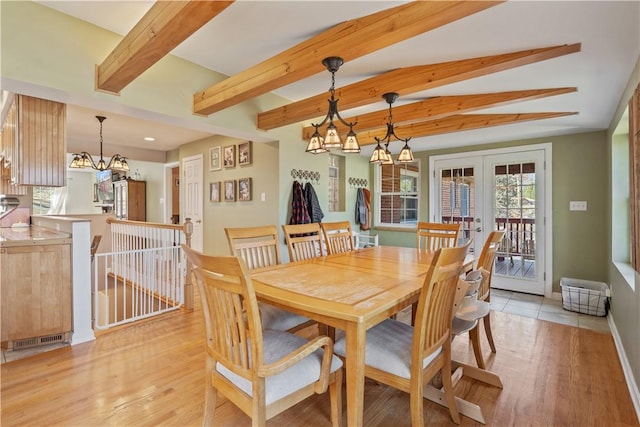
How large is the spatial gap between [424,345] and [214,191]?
14.1ft

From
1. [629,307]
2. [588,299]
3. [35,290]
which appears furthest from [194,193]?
[588,299]

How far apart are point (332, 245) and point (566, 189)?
129 inches

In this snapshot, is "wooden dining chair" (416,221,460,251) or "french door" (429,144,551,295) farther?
"french door" (429,144,551,295)

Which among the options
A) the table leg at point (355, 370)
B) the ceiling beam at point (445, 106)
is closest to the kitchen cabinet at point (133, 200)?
the ceiling beam at point (445, 106)

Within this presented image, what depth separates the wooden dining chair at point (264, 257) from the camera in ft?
6.59

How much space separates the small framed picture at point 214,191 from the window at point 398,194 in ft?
9.37

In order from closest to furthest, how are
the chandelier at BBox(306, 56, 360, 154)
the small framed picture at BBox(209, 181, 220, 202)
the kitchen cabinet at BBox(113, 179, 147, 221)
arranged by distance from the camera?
1. the chandelier at BBox(306, 56, 360, 154)
2. the small framed picture at BBox(209, 181, 220, 202)
3. the kitchen cabinet at BBox(113, 179, 147, 221)

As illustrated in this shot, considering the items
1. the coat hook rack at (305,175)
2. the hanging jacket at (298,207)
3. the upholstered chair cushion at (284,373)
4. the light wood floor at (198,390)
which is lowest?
the light wood floor at (198,390)

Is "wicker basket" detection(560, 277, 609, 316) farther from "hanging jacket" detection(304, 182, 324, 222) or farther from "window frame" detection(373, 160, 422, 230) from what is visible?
"hanging jacket" detection(304, 182, 324, 222)

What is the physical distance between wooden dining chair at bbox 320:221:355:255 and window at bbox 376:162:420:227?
259 cm

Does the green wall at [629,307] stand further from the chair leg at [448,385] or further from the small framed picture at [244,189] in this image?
the small framed picture at [244,189]

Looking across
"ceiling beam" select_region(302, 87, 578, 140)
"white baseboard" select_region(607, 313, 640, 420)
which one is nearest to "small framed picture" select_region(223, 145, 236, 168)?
"ceiling beam" select_region(302, 87, 578, 140)

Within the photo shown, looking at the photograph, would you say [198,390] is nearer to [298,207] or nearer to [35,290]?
[35,290]

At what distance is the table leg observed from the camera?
4.15 feet
